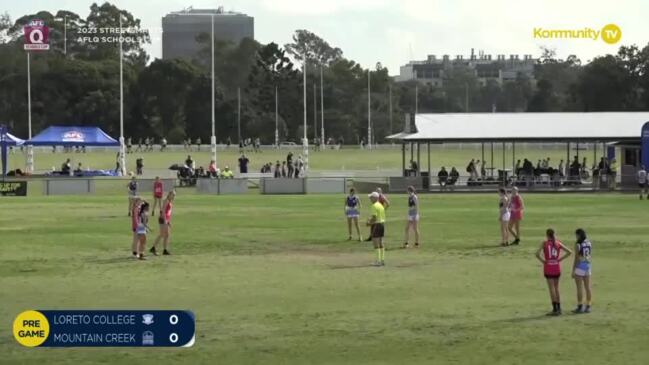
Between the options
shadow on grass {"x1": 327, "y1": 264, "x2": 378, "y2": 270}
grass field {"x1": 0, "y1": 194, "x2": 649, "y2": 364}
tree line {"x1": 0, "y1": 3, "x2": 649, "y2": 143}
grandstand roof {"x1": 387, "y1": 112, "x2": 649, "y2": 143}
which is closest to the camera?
grass field {"x1": 0, "y1": 194, "x2": 649, "y2": 364}

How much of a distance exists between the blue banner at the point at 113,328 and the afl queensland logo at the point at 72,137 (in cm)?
6195

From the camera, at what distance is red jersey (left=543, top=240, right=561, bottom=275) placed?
18906mm

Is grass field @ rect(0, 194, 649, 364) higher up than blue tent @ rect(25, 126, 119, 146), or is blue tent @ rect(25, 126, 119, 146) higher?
blue tent @ rect(25, 126, 119, 146)

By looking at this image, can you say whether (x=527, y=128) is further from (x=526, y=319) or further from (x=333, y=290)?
(x=526, y=319)

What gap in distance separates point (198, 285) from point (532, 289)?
7244 millimetres

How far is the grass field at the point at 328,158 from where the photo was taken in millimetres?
95375

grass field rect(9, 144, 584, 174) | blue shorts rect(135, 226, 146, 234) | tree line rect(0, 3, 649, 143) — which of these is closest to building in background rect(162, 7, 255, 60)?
tree line rect(0, 3, 649, 143)

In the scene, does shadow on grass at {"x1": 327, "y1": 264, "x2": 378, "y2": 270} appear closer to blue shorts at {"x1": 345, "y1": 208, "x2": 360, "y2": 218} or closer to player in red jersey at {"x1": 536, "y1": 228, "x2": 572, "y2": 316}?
blue shorts at {"x1": 345, "y1": 208, "x2": 360, "y2": 218}

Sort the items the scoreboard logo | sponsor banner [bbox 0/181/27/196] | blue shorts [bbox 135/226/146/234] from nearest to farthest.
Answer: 1. blue shorts [bbox 135/226/146/234]
2. sponsor banner [bbox 0/181/27/196]
3. the scoreboard logo

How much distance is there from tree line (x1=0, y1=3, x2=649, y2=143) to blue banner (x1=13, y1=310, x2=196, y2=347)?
3673 inches

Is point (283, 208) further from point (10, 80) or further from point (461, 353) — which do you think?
point (10, 80)

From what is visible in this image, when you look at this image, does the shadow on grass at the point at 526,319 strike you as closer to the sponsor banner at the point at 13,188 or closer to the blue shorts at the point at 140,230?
the blue shorts at the point at 140,230

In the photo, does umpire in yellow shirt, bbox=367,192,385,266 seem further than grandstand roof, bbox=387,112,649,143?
No

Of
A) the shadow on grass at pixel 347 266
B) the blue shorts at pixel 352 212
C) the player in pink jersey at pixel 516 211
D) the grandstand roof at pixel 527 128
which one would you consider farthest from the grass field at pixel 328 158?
the shadow on grass at pixel 347 266
